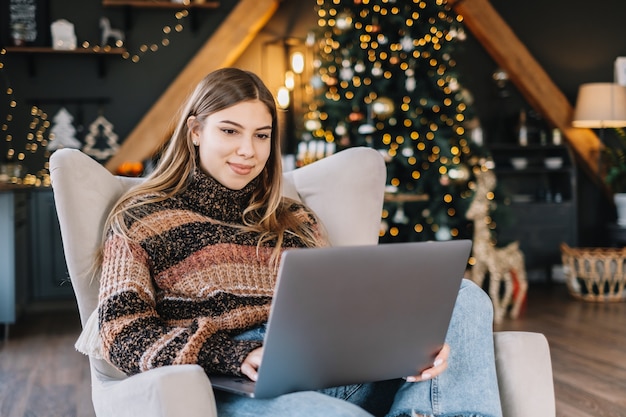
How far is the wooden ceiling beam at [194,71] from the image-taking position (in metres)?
5.73

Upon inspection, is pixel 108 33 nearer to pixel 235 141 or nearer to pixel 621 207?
pixel 621 207

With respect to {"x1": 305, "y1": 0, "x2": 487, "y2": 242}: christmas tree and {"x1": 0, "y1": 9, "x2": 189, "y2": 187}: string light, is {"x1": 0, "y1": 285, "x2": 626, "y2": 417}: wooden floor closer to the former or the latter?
{"x1": 305, "y1": 0, "x2": 487, "y2": 242}: christmas tree

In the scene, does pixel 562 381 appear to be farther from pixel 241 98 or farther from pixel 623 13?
pixel 623 13

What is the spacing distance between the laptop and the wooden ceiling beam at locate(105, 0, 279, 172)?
450 cm

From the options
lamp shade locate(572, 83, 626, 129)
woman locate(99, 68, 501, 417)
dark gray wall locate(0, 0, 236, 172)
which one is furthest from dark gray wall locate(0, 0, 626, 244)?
woman locate(99, 68, 501, 417)

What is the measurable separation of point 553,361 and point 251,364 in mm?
2726

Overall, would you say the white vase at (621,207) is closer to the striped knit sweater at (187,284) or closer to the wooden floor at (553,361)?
the wooden floor at (553,361)

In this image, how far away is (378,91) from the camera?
5.37 meters

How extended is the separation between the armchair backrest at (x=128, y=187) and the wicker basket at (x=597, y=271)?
3.91 metres

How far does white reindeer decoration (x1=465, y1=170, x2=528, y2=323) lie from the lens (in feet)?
15.9

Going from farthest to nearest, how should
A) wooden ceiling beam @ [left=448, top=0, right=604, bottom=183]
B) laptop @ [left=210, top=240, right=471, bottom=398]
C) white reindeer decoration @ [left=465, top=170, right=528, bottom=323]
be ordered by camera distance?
1. wooden ceiling beam @ [left=448, top=0, right=604, bottom=183]
2. white reindeer decoration @ [left=465, top=170, right=528, bottom=323]
3. laptop @ [left=210, top=240, right=471, bottom=398]

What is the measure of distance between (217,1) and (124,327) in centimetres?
487

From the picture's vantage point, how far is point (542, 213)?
252 inches

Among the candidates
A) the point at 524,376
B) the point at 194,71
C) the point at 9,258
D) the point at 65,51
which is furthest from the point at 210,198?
the point at 65,51
